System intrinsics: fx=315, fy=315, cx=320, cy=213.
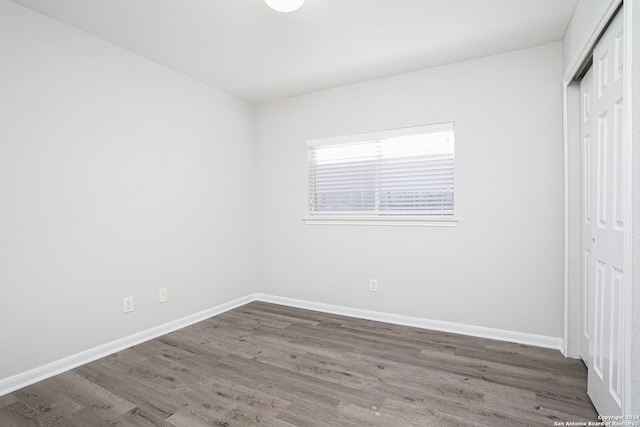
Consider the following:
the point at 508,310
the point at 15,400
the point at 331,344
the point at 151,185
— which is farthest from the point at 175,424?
the point at 508,310

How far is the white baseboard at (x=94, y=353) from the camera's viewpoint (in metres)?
2.08

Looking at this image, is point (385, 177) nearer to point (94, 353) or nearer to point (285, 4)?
point (285, 4)

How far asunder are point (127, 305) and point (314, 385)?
5.87 feet

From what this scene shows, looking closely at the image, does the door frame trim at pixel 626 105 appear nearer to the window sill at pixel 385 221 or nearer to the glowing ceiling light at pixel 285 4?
the window sill at pixel 385 221

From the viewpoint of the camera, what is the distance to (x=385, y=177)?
3.36 meters

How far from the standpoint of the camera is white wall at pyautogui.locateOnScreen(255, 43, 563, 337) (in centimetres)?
264

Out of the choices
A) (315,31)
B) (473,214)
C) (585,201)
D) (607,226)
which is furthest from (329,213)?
(607,226)

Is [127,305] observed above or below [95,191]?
below

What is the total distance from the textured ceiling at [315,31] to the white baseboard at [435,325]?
247 centimetres

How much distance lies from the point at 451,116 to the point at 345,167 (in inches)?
47.6

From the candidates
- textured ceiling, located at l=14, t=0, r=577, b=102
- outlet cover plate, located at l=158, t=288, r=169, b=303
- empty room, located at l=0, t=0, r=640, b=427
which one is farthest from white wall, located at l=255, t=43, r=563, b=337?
outlet cover plate, located at l=158, t=288, r=169, b=303

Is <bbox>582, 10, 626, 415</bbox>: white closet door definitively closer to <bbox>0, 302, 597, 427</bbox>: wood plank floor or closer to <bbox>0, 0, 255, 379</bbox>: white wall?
<bbox>0, 302, 597, 427</bbox>: wood plank floor

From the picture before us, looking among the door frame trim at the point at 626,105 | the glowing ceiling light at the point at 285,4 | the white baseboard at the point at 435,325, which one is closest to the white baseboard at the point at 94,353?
the white baseboard at the point at 435,325

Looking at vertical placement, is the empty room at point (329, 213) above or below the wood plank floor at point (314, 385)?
above
